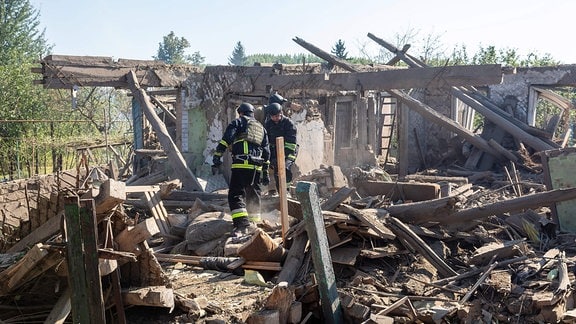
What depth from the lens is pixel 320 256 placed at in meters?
5.60

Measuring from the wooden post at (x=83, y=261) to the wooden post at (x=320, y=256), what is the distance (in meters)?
2.06

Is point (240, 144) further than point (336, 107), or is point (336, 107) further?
point (336, 107)

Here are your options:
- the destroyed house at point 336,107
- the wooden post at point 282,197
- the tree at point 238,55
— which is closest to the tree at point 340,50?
the destroyed house at point 336,107

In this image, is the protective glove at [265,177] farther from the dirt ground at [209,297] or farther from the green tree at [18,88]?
the green tree at [18,88]

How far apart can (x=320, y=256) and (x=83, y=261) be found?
89.2 inches

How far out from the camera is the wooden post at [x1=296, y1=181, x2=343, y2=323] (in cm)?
551

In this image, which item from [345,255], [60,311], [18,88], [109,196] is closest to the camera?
[109,196]

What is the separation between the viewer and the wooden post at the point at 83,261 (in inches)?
166

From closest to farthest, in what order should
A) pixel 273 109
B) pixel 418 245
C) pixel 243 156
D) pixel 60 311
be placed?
1. pixel 60 311
2. pixel 418 245
3. pixel 243 156
4. pixel 273 109

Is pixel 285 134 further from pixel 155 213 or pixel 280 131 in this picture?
pixel 155 213

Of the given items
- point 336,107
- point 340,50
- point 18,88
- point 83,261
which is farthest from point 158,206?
point 340,50

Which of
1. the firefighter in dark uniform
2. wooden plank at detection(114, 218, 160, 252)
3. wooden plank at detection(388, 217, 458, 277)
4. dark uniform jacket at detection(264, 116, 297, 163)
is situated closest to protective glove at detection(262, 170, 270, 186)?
the firefighter in dark uniform

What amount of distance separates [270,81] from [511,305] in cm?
841

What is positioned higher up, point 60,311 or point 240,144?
point 240,144
